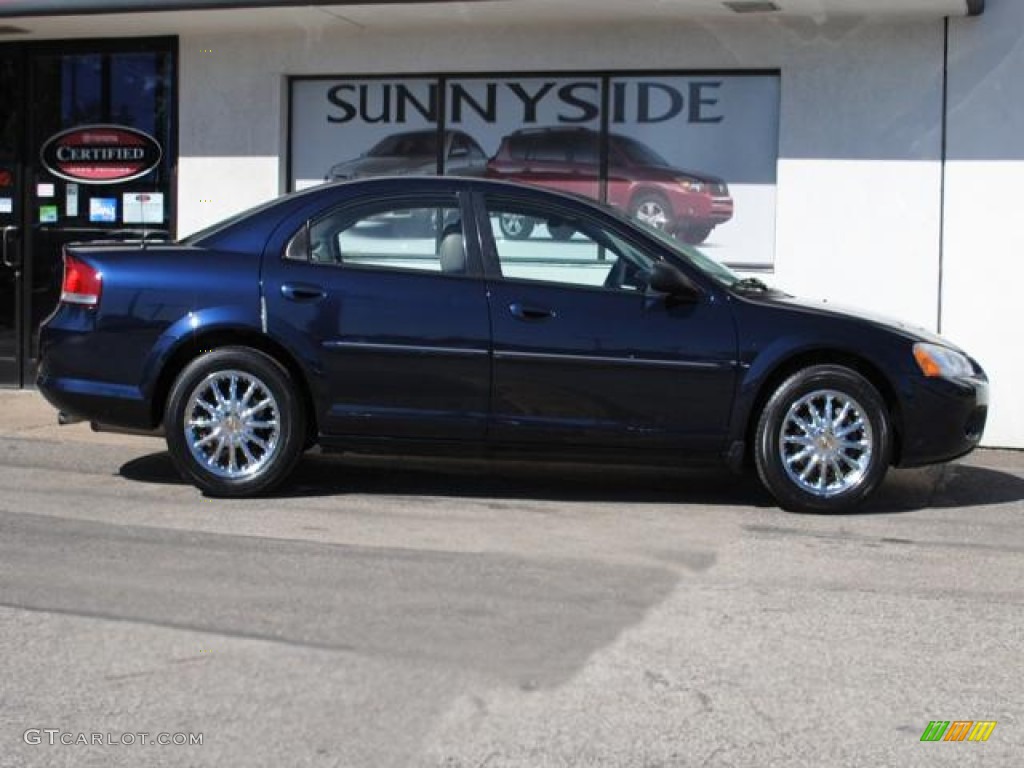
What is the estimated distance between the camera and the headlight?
7.03 metres

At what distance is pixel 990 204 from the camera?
9.86 meters

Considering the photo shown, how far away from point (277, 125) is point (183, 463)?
16.4 feet

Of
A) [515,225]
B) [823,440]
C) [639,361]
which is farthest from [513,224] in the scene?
[823,440]

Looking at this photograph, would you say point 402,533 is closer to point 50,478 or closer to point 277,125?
point 50,478

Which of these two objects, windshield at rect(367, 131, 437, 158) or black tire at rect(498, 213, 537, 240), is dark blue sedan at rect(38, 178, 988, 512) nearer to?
black tire at rect(498, 213, 537, 240)

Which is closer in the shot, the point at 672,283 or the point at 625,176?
the point at 672,283

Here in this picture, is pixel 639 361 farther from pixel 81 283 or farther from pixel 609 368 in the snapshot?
pixel 81 283

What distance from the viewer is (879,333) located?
7043 mm

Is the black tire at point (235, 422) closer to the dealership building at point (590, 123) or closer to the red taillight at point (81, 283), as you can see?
the red taillight at point (81, 283)

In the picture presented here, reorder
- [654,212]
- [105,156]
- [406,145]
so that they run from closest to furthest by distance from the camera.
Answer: [654,212]
[406,145]
[105,156]

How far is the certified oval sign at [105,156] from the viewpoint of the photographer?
460 inches

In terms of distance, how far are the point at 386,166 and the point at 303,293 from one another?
14.4ft

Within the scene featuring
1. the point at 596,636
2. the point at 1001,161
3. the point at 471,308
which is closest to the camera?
the point at 596,636

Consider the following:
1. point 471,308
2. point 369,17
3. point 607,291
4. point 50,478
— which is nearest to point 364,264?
point 471,308
